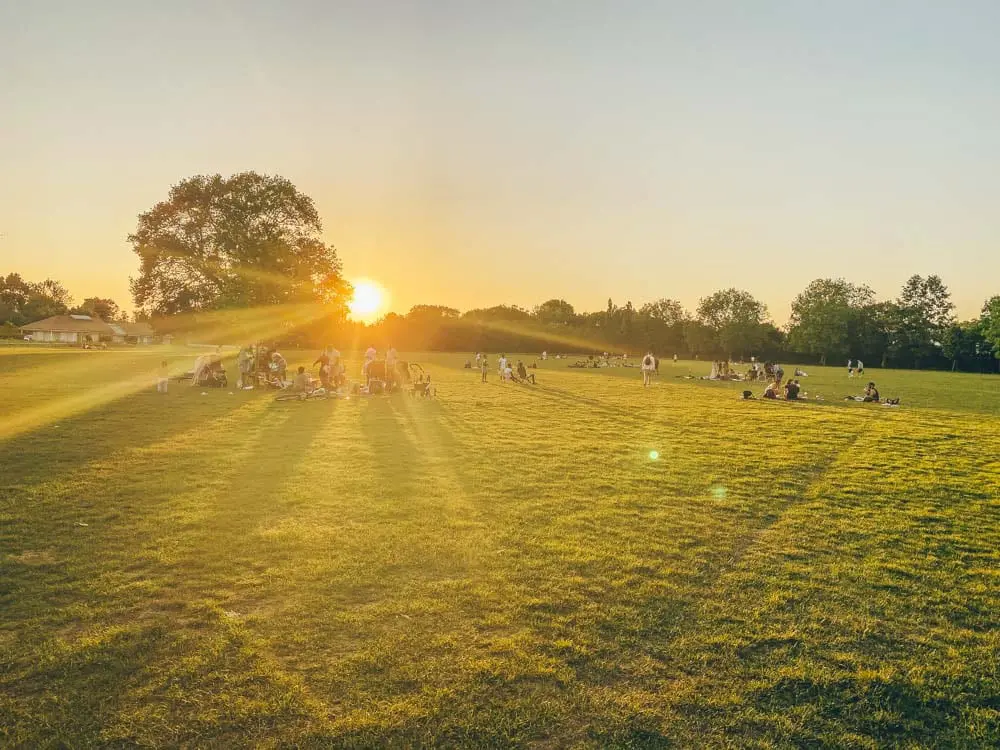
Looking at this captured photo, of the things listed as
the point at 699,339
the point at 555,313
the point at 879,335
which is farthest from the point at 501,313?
the point at 879,335

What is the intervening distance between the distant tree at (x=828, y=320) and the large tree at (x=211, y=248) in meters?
78.7

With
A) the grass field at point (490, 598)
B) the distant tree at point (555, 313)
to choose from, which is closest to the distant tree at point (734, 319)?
the distant tree at point (555, 313)

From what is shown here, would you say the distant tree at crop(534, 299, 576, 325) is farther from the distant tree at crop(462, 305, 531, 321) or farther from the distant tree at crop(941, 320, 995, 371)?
the distant tree at crop(941, 320, 995, 371)

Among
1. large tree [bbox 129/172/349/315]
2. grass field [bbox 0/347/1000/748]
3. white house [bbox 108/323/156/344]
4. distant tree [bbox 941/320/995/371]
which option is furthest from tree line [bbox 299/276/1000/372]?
grass field [bbox 0/347/1000/748]

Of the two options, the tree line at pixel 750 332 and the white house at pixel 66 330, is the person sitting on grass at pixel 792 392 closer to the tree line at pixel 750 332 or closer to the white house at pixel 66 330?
the tree line at pixel 750 332

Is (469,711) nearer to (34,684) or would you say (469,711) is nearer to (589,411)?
(34,684)

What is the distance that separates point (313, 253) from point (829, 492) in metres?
46.6

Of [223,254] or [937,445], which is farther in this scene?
[223,254]

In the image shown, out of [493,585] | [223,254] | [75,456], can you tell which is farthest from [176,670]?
[223,254]

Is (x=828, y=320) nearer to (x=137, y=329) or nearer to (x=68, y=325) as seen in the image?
(x=68, y=325)

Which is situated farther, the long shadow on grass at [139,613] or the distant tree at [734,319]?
the distant tree at [734,319]

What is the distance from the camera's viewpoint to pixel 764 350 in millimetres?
91812

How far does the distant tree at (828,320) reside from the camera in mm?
85562

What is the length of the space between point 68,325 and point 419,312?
173 feet
